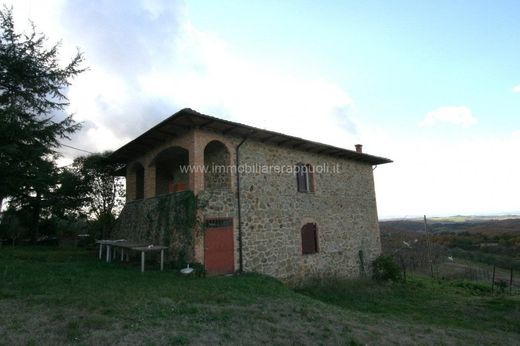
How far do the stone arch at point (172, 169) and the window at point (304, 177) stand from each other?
460 cm

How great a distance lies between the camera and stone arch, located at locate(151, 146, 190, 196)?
12529mm

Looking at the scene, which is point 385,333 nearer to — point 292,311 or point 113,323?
point 292,311

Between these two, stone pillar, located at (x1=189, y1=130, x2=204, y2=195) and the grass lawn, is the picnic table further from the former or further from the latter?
stone pillar, located at (x1=189, y1=130, x2=204, y2=195)

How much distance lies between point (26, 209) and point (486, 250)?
39.5 meters

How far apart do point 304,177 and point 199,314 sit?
8.56 metres

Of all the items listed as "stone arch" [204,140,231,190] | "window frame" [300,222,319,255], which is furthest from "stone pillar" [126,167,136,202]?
"window frame" [300,222,319,255]

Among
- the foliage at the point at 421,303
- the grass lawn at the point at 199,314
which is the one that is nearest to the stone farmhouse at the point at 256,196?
the foliage at the point at 421,303

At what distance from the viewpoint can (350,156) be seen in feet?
49.2

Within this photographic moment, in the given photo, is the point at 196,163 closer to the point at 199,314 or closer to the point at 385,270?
the point at 199,314

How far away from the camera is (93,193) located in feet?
62.6

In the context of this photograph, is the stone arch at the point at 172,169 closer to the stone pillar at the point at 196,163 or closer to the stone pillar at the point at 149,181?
the stone pillar at the point at 149,181

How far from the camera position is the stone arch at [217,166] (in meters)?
10.9

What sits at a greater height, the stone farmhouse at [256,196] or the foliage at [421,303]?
the stone farmhouse at [256,196]

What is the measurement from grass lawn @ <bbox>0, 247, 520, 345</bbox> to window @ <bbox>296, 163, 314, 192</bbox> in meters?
4.52
